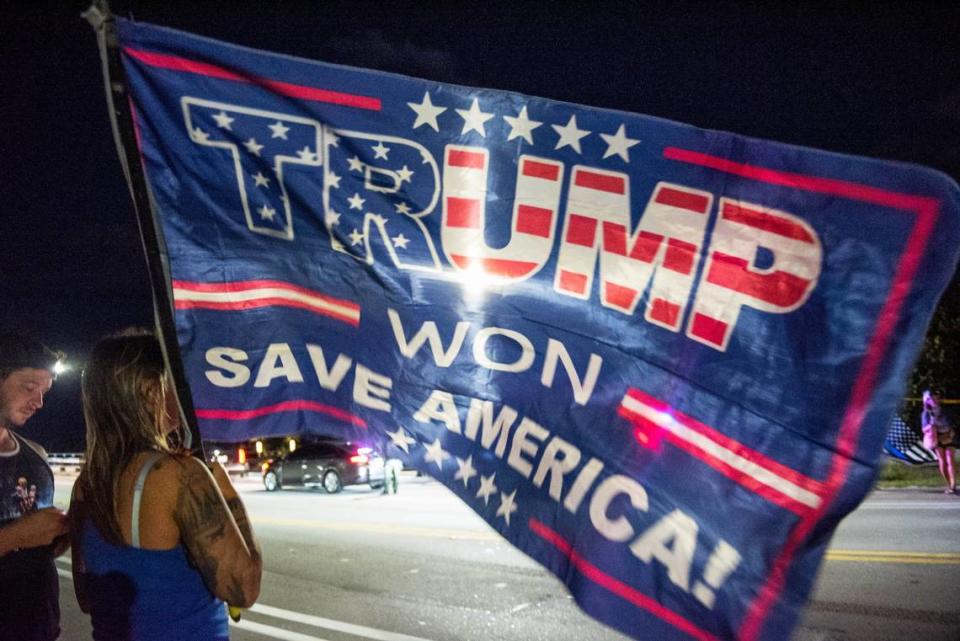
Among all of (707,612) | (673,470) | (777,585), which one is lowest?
(707,612)

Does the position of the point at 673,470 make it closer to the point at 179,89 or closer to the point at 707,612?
the point at 707,612

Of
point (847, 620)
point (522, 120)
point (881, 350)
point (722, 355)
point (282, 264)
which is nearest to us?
point (881, 350)

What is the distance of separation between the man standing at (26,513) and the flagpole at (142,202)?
2.74ft

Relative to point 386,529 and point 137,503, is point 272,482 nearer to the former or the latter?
point 386,529

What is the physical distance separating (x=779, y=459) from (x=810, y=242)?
62cm

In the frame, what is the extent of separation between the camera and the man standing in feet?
8.46

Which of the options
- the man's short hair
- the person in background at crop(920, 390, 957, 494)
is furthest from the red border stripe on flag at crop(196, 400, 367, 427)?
the person in background at crop(920, 390, 957, 494)

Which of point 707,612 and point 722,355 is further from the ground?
point 722,355

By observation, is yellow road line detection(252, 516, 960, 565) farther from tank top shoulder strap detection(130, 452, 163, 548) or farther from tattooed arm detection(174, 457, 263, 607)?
tank top shoulder strap detection(130, 452, 163, 548)

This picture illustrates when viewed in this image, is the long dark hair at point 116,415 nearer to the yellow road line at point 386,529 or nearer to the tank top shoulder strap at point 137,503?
the tank top shoulder strap at point 137,503

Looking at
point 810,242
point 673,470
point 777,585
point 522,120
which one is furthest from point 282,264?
point 777,585

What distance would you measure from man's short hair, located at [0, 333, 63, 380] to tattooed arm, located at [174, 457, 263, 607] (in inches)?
74.1

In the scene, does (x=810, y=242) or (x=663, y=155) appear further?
(x=663, y=155)

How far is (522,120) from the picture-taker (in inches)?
88.4
